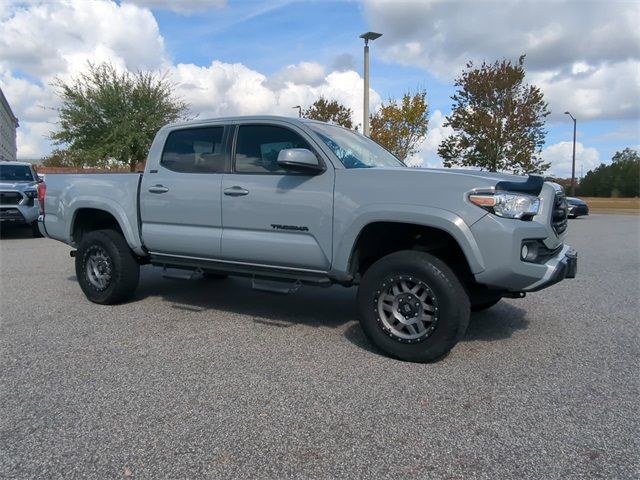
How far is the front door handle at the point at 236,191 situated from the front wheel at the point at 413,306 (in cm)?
142

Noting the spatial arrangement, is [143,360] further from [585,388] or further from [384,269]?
[585,388]

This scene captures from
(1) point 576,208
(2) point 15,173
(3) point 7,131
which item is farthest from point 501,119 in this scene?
(3) point 7,131

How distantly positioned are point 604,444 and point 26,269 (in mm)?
8351

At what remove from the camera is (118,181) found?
5.86 metres

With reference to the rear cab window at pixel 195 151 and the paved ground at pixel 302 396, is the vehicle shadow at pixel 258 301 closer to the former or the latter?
the paved ground at pixel 302 396

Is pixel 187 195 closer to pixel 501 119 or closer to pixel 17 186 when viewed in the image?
pixel 17 186

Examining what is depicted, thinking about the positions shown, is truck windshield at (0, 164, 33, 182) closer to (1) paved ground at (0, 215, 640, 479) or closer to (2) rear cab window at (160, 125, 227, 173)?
(1) paved ground at (0, 215, 640, 479)

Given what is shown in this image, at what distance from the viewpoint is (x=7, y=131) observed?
3725 inches

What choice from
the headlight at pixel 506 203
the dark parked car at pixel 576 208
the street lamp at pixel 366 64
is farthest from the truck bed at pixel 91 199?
the dark parked car at pixel 576 208

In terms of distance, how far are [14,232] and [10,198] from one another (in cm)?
258

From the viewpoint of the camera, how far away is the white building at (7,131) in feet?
280

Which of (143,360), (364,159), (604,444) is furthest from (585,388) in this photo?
(143,360)

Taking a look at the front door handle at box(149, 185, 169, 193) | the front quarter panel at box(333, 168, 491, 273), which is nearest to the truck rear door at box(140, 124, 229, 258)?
the front door handle at box(149, 185, 169, 193)

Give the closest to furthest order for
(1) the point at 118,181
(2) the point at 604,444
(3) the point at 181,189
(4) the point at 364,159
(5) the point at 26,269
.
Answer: (2) the point at 604,444 → (4) the point at 364,159 → (3) the point at 181,189 → (1) the point at 118,181 → (5) the point at 26,269
